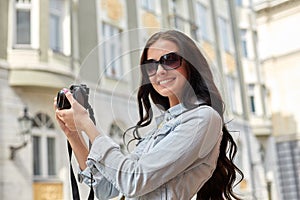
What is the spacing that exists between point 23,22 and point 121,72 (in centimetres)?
156

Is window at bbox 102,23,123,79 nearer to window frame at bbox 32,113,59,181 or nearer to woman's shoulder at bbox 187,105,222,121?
woman's shoulder at bbox 187,105,222,121

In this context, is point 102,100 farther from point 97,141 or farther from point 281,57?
point 281,57

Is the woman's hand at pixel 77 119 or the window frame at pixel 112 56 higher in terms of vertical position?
the window frame at pixel 112 56

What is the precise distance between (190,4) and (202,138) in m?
2.99

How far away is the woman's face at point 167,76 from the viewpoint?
0.40 m

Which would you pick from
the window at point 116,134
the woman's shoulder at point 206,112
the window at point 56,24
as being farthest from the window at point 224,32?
the woman's shoulder at point 206,112

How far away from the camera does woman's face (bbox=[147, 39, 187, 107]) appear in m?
0.40

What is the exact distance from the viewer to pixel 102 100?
44 centimetres

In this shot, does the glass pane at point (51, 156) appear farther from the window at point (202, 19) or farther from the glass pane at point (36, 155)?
the window at point (202, 19)

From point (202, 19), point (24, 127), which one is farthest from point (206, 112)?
point (202, 19)

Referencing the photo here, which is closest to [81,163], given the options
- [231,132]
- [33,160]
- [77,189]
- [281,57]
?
[77,189]

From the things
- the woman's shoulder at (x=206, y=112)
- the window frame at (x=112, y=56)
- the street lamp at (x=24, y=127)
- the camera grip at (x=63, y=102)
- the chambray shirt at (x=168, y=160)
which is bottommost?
the chambray shirt at (x=168, y=160)

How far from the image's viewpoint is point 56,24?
2.07 metres

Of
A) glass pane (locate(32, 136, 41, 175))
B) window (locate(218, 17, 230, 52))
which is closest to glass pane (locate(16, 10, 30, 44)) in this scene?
glass pane (locate(32, 136, 41, 175))
